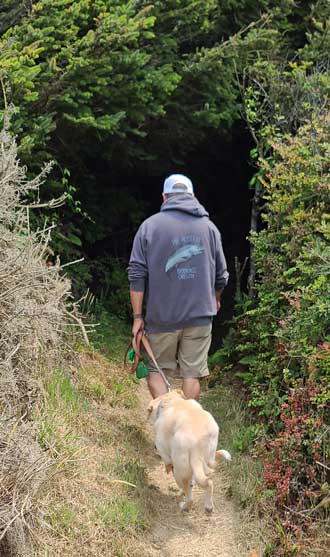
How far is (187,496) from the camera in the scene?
551 centimetres

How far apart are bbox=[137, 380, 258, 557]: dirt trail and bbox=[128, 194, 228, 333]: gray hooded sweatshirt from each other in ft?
4.45

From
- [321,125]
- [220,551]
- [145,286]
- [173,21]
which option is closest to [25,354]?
[145,286]

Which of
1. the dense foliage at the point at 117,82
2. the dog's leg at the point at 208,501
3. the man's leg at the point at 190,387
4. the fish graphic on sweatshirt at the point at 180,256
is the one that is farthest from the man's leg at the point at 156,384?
the dense foliage at the point at 117,82

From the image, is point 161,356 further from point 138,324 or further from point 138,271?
point 138,271

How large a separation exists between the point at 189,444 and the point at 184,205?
6.79 ft

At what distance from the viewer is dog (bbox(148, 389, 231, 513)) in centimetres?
518

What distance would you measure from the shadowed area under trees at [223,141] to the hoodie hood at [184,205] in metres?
1.08

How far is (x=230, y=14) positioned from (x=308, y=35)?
1.06 m

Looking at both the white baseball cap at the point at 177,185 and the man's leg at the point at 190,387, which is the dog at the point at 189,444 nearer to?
the man's leg at the point at 190,387

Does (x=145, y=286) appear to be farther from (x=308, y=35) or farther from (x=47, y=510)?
(x=308, y=35)

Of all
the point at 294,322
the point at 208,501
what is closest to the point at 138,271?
the point at 294,322

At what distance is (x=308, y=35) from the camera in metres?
9.47

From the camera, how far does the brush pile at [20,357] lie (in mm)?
4492

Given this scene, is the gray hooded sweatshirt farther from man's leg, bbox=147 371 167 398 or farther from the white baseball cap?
man's leg, bbox=147 371 167 398
